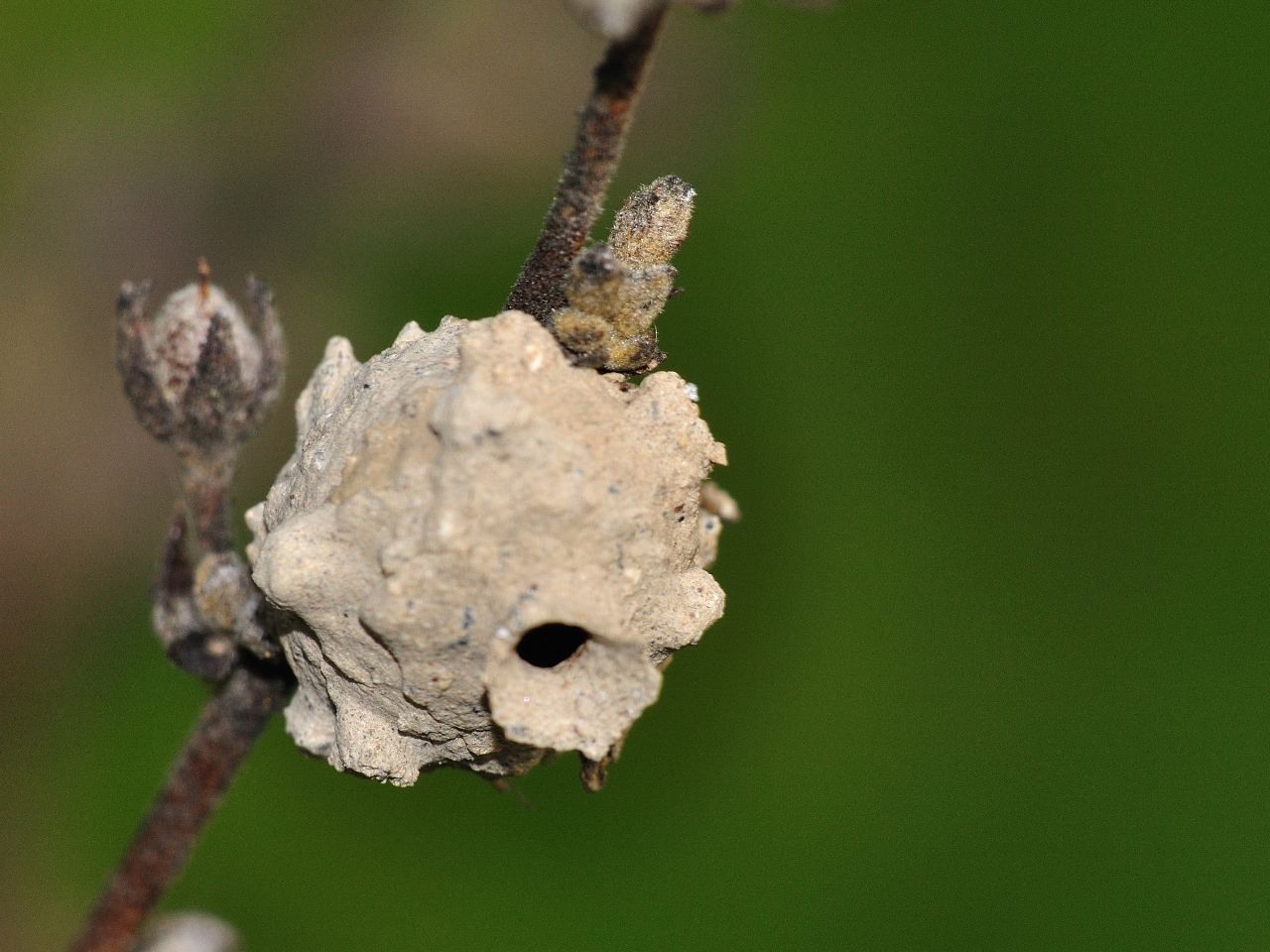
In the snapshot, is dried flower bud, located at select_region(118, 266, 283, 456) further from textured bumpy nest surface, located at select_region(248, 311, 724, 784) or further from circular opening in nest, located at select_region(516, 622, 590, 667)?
circular opening in nest, located at select_region(516, 622, 590, 667)

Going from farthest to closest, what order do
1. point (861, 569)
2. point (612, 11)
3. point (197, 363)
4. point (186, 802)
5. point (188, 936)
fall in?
point (861, 569) < point (188, 936) < point (186, 802) < point (197, 363) < point (612, 11)

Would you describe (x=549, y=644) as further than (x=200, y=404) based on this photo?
No

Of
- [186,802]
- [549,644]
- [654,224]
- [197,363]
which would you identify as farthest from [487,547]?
[186,802]

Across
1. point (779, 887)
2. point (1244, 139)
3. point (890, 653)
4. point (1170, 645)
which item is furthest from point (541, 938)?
point (1244, 139)

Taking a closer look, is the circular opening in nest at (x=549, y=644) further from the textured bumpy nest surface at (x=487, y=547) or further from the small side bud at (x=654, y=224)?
the small side bud at (x=654, y=224)

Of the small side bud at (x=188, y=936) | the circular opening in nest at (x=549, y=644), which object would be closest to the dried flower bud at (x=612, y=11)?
the circular opening in nest at (x=549, y=644)

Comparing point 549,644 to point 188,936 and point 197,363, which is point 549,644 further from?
point 188,936
